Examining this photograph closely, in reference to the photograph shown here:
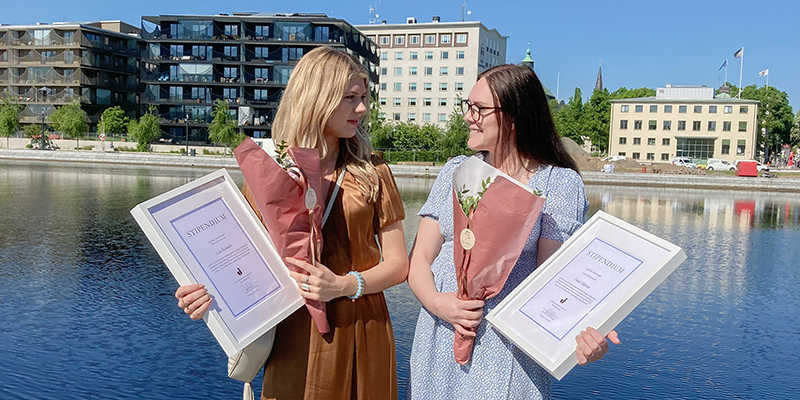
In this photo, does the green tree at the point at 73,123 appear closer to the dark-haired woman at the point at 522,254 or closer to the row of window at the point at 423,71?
the row of window at the point at 423,71

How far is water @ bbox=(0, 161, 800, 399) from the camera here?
6008 millimetres

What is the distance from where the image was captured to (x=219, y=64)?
65000 millimetres

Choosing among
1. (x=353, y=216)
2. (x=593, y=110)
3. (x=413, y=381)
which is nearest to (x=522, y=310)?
(x=413, y=381)

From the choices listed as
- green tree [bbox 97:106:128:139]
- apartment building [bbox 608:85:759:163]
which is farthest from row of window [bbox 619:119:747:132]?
green tree [bbox 97:106:128:139]

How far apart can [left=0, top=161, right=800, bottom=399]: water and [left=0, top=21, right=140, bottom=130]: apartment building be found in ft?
209

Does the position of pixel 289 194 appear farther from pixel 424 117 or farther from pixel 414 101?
pixel 414 101

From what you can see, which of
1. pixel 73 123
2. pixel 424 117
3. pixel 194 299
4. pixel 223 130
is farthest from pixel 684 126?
pixel 194 299

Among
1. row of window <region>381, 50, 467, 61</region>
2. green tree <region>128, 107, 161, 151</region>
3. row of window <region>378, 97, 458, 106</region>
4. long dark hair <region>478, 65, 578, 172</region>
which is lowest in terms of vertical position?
long dark hair <region>478, 65, 578, 172</region>

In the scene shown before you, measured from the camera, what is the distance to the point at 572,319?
211cm

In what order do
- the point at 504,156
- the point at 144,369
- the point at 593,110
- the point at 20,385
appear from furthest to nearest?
the point at 593,110 < the point at 144,369 < the point at 20,385 < the point at 504,156

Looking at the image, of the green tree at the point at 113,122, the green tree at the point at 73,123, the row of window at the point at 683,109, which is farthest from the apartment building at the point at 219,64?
the row of window at the point at 683,109

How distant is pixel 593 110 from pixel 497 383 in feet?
271

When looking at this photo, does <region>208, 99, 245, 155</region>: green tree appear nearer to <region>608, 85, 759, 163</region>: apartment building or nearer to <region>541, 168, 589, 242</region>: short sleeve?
<region>608, 85, 759, 163</region>: apartment building

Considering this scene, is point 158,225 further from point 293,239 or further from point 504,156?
point 504,156
